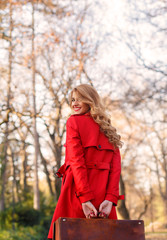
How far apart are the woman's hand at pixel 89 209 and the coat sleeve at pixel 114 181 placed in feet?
0.63

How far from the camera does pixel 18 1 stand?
13469mm

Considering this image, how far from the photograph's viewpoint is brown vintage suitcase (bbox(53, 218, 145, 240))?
2307 mm

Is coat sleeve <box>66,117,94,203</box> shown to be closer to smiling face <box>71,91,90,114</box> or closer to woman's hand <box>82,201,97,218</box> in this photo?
woman's hand <box>82,201,97,218</box>

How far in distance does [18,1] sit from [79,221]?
12853mm

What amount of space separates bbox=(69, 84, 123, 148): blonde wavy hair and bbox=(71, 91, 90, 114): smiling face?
29 mm

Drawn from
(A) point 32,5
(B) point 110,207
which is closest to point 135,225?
(B) point 110,207

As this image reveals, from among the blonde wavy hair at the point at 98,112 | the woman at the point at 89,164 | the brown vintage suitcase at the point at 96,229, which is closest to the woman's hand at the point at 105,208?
the woman at the point at 89,164

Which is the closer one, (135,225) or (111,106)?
(135,225)

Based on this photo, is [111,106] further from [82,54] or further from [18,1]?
[18,1]

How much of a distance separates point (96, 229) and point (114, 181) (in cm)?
60

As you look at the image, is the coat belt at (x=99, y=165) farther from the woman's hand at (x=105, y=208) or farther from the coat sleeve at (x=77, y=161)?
the woman's hand at (x=105, y=208)

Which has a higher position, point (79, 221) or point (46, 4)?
point (46, 4)

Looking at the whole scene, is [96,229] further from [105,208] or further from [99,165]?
[99,165]

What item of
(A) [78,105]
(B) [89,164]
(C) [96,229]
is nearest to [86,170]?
(B) [89,164]
